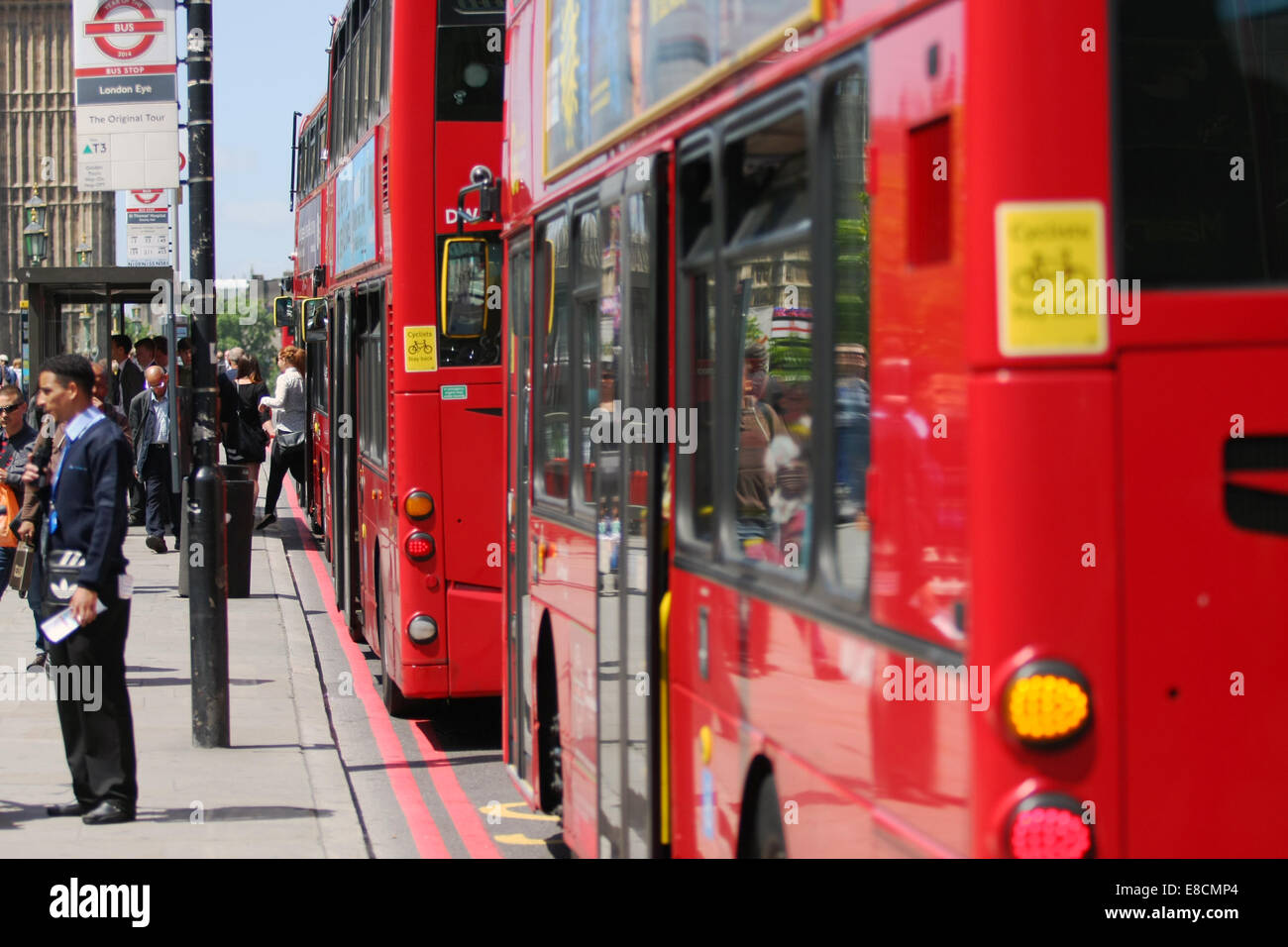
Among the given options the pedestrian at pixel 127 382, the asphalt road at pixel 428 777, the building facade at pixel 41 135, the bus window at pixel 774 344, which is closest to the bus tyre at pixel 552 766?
the asphalt road at pixel 428 777

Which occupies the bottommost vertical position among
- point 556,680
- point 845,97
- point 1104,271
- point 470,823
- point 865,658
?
point 470,823

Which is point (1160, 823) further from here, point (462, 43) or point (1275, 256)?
point (462, 43)

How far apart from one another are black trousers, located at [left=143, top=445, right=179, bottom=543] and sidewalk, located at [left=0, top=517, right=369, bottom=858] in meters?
4.30

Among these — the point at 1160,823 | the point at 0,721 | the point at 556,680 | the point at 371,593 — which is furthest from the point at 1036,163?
the point at 371,593

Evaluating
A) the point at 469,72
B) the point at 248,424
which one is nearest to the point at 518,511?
the point at 469,72

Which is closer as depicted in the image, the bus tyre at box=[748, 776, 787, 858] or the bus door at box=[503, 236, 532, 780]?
the bus tyre at box=[748, 776, 787, 858]

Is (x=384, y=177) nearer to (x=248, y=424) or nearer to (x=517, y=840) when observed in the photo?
(x=517, y=840)

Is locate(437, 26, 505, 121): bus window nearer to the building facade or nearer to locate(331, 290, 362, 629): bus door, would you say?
locate(331, 290, 362, 629): bus door

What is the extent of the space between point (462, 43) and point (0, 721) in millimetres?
4702

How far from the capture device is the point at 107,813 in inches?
303

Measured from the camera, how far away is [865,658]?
331cm

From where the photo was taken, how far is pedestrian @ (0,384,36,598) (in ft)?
35.0

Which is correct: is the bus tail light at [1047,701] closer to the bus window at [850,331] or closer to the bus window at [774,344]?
the bus window at [850,331]

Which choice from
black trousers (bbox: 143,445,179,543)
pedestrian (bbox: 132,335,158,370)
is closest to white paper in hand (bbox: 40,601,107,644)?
black trousers (bbox: 143,445,179,543)
